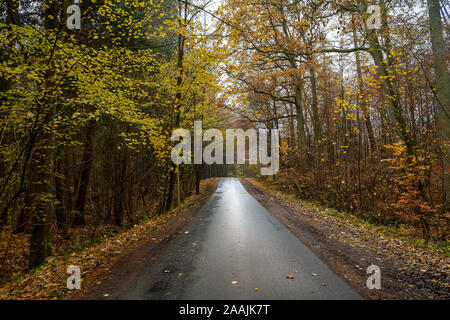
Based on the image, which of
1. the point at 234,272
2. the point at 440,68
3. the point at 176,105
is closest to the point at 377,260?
the point at 234,272

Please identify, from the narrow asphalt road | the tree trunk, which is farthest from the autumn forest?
the narrow asphalt road

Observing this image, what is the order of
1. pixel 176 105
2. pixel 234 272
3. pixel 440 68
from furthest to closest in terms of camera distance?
pixel 176 105 < pixel 440 68 < pixel 234 272

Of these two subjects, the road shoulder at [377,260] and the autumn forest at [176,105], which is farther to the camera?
the autumn forest at [176,105]

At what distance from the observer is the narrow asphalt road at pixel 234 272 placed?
3.41 metres

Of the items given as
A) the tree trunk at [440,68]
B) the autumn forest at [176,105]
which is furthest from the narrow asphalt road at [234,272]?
the tree trunk at [440,68]

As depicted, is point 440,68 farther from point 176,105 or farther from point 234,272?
point 176,105

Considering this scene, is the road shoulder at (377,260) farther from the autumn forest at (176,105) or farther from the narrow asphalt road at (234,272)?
the autumn forest at (176,105)

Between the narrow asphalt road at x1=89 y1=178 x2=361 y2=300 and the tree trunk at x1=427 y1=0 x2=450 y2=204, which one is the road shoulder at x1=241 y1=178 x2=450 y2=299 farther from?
the tree trunk at x1=427 y1=0 x2=450 y2=204

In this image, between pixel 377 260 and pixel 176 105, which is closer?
pixel 377 260

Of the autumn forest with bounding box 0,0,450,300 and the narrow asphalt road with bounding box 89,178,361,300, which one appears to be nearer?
the narrow asphalt road with bounding box 89,178,361,300

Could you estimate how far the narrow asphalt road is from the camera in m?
3.41

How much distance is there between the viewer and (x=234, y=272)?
161 inches

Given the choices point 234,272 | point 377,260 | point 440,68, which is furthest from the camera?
point 440,68
